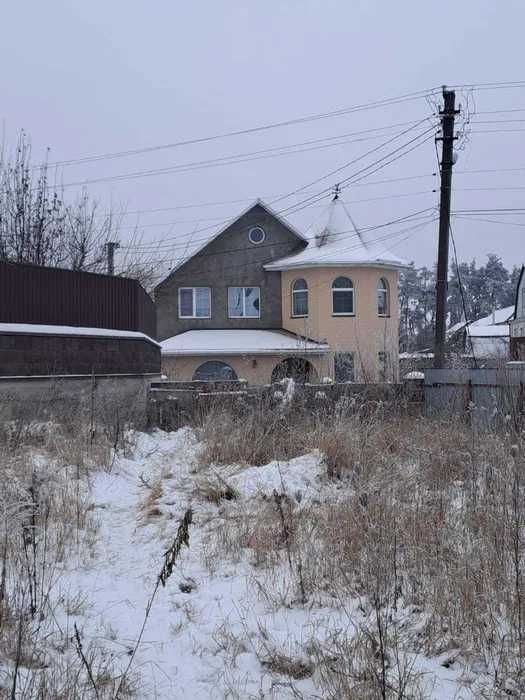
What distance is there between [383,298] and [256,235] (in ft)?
18.9

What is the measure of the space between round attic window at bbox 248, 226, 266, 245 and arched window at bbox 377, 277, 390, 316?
512 cm

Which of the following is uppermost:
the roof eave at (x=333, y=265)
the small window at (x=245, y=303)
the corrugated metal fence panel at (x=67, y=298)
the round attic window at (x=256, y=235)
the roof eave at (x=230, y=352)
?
the round attic window at (x=256, y=235)

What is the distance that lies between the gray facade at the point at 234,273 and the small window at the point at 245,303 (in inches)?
5.2

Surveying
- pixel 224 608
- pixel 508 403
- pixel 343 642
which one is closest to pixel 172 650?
pixel 224 608

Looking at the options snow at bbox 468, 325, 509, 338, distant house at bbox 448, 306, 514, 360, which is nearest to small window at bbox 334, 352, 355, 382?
distant house at bbox 448, 306, 514, 360

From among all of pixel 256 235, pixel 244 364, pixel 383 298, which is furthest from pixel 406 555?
pixel 256 235

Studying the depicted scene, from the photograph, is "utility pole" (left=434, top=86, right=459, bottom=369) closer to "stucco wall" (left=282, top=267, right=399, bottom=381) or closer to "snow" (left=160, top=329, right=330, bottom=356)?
"snow" (left=160, top=329, right=330, bottom=356)

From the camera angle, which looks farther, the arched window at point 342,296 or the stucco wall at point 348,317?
the arched window at point 342,296

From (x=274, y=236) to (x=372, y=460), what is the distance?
69.2 ft

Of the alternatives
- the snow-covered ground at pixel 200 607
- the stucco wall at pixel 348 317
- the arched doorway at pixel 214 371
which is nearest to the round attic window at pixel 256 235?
the stucco wall at pixel 348 317

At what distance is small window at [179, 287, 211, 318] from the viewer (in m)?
26.9

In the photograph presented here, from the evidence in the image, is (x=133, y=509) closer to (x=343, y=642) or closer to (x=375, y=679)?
(x=343, y=642)

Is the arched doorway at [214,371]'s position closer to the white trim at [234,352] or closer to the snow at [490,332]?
the white trim at [234,352]

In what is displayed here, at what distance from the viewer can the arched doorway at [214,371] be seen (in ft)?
83.8
